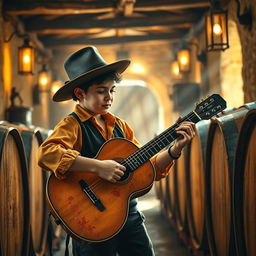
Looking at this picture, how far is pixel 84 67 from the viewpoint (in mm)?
2480

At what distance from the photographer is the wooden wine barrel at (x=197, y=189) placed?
3959 millimetres

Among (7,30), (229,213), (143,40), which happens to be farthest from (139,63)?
(229,213)

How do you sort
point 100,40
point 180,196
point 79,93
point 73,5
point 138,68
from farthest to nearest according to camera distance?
point 138,68 → point 100,40 → point 73,5 → point 180,196 → point 79,93

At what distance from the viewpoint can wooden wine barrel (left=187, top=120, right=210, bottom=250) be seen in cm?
396

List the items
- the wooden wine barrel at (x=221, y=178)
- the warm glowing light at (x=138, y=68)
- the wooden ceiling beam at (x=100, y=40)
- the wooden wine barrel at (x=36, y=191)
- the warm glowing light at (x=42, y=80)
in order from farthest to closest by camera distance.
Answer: the warm glowing light at (x=138, y=68) < the wooden ceiling beam at (x=100, y=40) < the warm glowing light at (x=42, y=80) < the wooden wine barrel at (x=36, y=191) < the wooden wine barrel at (x=221, y=178)

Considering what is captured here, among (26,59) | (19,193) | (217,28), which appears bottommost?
(19,193)

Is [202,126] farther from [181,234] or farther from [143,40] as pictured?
[143,40]

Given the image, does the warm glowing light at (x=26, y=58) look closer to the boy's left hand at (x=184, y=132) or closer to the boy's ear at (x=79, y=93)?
the boy's ear at (x=79, y=93)

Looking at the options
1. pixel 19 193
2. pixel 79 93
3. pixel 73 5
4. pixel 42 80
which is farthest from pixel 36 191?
pixel 42 80

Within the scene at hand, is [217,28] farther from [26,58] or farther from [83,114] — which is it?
[83,114]

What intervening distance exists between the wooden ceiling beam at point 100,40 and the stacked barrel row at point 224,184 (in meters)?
6.33

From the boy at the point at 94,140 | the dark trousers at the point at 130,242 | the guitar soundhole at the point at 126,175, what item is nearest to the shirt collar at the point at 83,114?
the boy at the point at 94,140

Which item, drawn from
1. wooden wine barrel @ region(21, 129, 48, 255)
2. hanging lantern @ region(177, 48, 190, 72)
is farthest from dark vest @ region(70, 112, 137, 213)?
hanging lantern @ region(177, 48, 190, 72)

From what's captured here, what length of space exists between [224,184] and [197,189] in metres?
1.15
